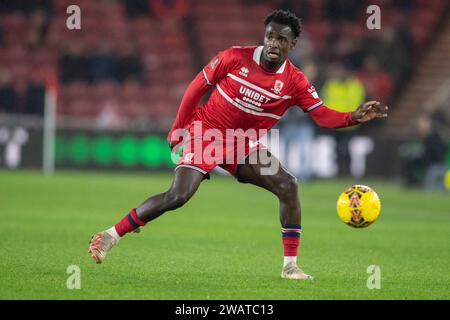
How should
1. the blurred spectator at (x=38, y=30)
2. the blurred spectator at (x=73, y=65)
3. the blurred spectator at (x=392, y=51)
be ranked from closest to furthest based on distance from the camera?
the blurred spectator at (x=73, y=65)
the blurred spectator at (x=38, y=30)
the blurred spectator at (x=392, y=51)

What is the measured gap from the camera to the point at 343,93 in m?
22.9

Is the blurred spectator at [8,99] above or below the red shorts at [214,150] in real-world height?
above

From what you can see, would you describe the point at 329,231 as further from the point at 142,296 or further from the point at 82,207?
the point at 142,296

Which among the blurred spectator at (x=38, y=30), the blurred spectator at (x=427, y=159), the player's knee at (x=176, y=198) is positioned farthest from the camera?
the blurred spectator at (x=38, y=30)

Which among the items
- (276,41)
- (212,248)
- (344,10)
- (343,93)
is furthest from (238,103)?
(344,10)

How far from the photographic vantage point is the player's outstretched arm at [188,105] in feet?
27.7

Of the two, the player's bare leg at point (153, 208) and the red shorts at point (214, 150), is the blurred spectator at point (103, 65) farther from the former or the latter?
the player's bare leg at point (153, 208)

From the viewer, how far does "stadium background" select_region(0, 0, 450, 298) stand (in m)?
21.1

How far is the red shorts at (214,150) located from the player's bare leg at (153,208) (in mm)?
107

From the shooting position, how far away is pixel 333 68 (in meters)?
24.8

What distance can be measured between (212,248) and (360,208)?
235cm

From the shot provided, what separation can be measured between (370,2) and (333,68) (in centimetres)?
365

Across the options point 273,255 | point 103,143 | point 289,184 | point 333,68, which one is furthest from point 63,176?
point 289,184

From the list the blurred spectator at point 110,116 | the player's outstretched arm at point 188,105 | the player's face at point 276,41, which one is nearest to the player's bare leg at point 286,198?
the player's outstretched arm at point 188,105
